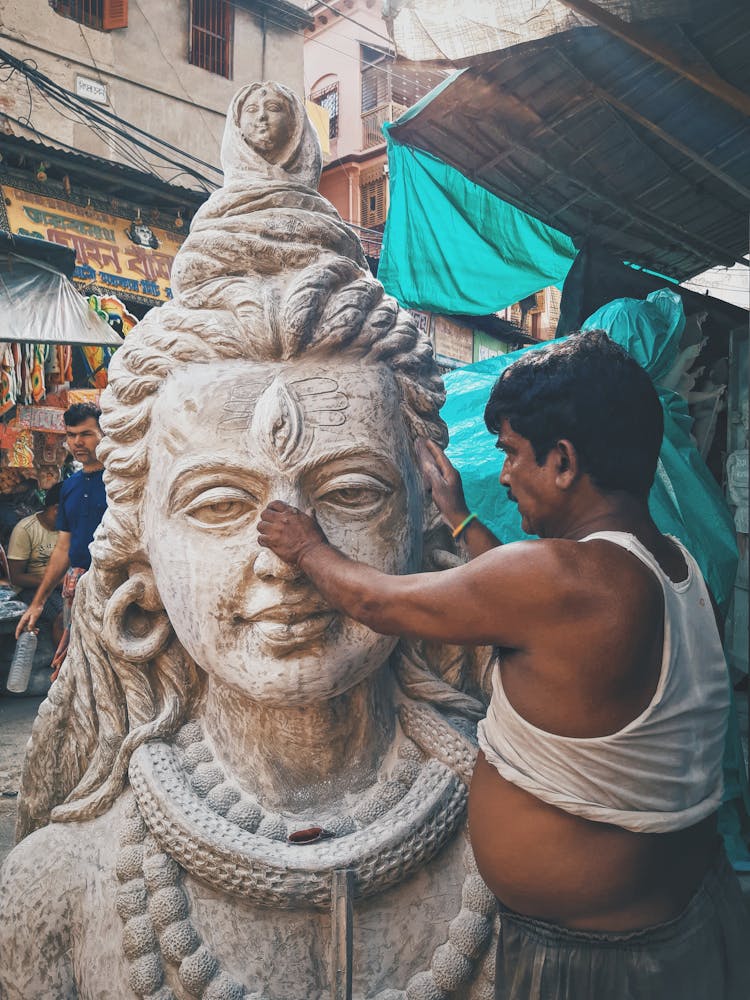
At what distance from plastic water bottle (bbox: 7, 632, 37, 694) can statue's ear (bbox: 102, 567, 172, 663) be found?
3.74 m

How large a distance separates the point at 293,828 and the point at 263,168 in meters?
1.70

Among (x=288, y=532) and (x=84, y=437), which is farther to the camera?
(x=84, y=437)

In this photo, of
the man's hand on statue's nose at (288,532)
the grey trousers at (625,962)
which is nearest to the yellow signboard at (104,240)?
the man's hand on statue's nose at (288,532)

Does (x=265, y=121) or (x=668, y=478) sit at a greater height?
(x=265, y=121)

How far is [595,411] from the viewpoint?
1669 millimetres

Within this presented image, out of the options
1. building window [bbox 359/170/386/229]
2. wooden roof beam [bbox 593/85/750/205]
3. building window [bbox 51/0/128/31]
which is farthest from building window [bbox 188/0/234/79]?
wooden roof beam [bbox 593/85/750/205]

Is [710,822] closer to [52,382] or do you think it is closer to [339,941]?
[339,941]

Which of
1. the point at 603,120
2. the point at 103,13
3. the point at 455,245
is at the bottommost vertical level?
the point at 455,245

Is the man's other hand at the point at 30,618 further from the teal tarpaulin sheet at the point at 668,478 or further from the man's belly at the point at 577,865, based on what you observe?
the man's belly at the point at 577,865

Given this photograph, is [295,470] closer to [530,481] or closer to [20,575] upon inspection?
[530,481]

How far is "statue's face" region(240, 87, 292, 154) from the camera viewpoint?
2.30 metres

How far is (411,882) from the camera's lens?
6.59 ft

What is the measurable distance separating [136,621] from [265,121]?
4.51ft

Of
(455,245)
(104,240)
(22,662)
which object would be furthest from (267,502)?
(104,240)
